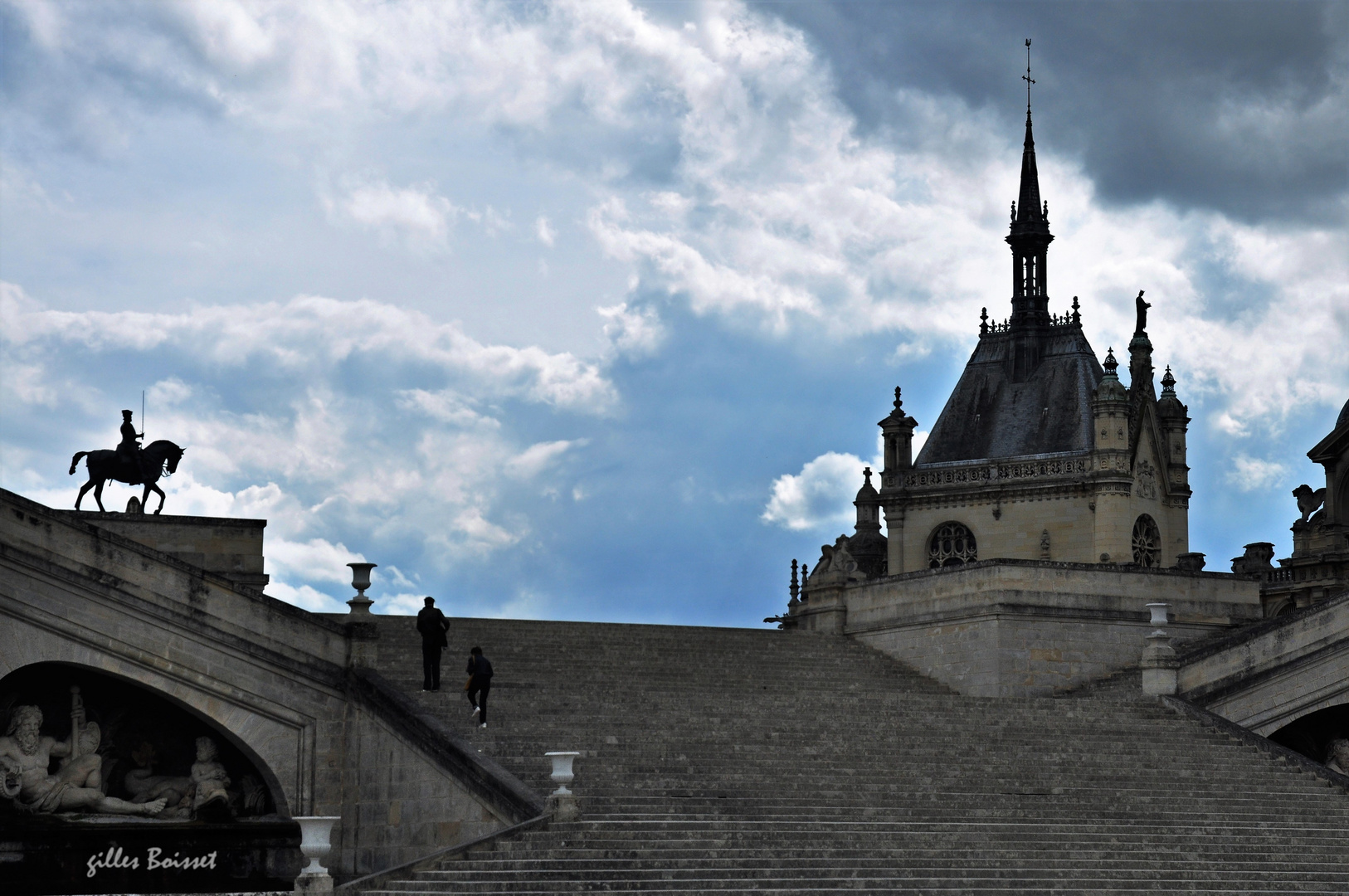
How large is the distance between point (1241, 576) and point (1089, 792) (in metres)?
14.7

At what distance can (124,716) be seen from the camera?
26.3m

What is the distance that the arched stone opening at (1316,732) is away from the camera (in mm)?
30453

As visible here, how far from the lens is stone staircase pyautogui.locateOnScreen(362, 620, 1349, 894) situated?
21.0 m

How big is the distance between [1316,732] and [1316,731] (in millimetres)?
23

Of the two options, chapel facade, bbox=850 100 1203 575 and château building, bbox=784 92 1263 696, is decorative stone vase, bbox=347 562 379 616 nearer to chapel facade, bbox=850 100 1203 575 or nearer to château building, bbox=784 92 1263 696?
château building, bbox=784 92 1263 696

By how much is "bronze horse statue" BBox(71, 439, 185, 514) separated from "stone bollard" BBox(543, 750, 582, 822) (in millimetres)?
13887

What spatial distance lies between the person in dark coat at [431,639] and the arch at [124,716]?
2465mm

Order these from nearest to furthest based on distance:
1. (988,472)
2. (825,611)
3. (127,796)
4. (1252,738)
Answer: (127,796) → (1252,738) → (825,611) → (988,472)

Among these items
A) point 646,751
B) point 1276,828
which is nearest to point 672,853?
point 646,751

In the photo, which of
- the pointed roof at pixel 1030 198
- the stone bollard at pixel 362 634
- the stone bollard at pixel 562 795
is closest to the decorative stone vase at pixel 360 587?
the stone bollard at pixel 362 634

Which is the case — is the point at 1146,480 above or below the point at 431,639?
above

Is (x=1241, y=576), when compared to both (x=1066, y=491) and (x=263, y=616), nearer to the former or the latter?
(x=263, y=616)
